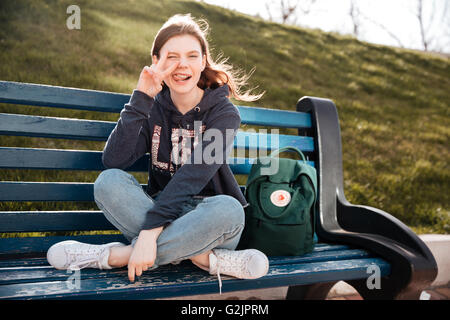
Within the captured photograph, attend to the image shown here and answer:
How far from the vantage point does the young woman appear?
4.73 ft

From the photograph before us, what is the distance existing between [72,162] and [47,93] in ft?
1.13

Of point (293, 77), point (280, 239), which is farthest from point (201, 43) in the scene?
point (293, 77)

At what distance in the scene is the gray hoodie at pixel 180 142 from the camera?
168cm

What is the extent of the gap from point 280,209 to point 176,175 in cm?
51

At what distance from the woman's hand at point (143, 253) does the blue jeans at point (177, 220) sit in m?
0.04

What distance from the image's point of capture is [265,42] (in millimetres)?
7543

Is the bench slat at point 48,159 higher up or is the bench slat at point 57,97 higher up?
the bench slat at point 57,97

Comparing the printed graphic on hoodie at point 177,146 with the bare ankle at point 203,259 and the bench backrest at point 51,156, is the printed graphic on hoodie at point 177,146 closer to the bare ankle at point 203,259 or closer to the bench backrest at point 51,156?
the bench backrest at point 51,156

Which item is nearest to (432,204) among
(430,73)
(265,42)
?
(265,42)

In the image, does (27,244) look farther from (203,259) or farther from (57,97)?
(203,259)

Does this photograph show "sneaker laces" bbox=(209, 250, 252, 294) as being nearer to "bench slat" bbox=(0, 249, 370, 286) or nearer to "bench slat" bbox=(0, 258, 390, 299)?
"bench slat" bbox=(0, 258, 390, 299)

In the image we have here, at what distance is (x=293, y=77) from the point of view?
6.36m

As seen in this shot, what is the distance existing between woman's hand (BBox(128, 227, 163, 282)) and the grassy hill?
1437mm

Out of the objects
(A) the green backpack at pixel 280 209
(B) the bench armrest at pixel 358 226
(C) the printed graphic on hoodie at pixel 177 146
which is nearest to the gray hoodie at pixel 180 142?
(C) the printed graphic on hoodie at pixel 177 146
